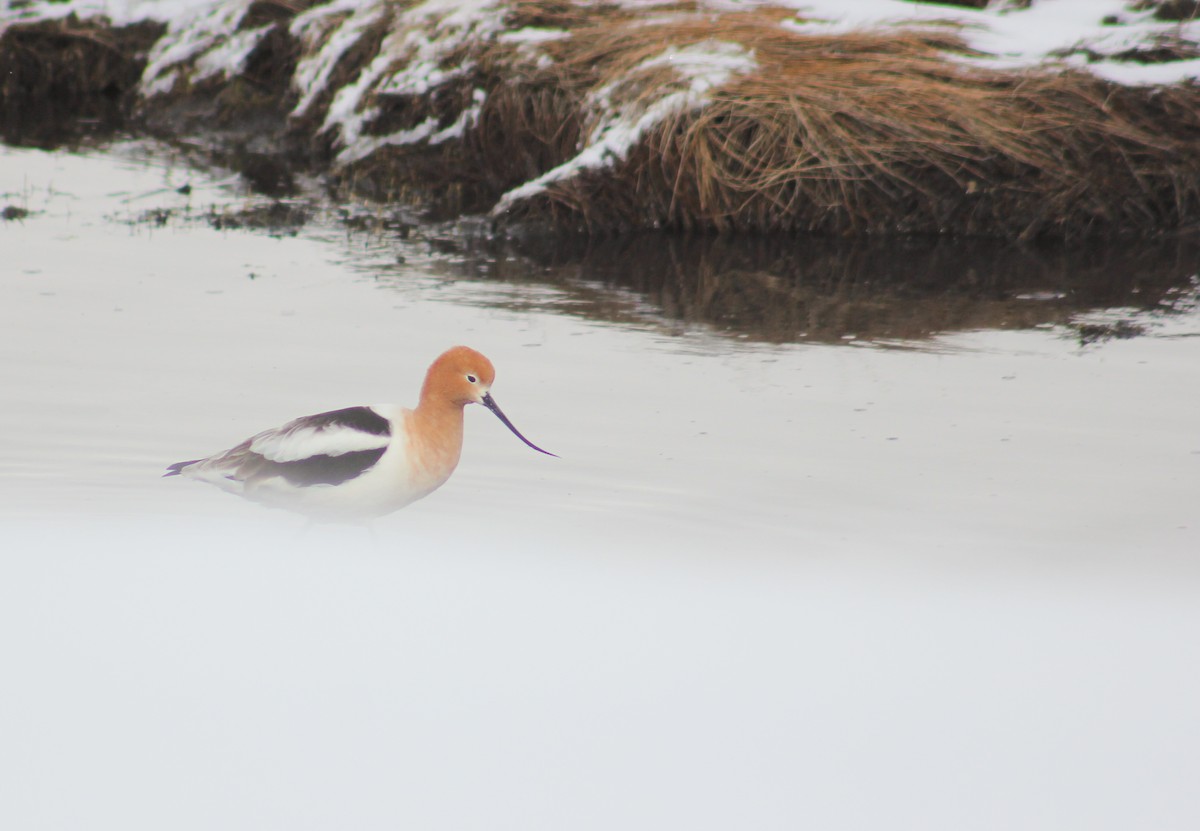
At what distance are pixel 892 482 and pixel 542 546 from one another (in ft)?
3.59

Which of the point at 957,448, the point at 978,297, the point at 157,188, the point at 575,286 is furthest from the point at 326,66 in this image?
the point at 957,448

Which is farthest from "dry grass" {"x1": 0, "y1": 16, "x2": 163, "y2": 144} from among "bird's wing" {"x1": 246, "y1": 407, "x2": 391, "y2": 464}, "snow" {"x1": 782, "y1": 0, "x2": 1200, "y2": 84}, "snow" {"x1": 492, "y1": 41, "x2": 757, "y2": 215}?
"bird's wing" {"x1": 246, "y1": 407, "x2": 391, "y2": 464}

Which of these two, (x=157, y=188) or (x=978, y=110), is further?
(x=157, y=188)

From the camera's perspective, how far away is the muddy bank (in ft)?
26.1

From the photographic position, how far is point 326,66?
1022 cm

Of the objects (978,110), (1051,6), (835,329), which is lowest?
(835,329)

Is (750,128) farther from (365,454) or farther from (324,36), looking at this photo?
(365,454)

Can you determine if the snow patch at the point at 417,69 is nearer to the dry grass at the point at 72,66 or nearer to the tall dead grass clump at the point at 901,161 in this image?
the tall dead grass clump at the point at 901,161

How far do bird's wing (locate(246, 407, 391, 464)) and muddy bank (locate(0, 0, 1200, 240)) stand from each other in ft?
14.8

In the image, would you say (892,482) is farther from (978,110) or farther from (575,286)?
(978,110)

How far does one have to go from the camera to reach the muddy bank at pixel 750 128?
7.96 meters

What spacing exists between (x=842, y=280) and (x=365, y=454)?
12.6 ft

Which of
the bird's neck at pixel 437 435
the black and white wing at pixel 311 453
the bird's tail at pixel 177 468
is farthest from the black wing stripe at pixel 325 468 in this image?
the bird's tail at pixel 177 468

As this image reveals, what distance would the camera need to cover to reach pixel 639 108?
812cm
